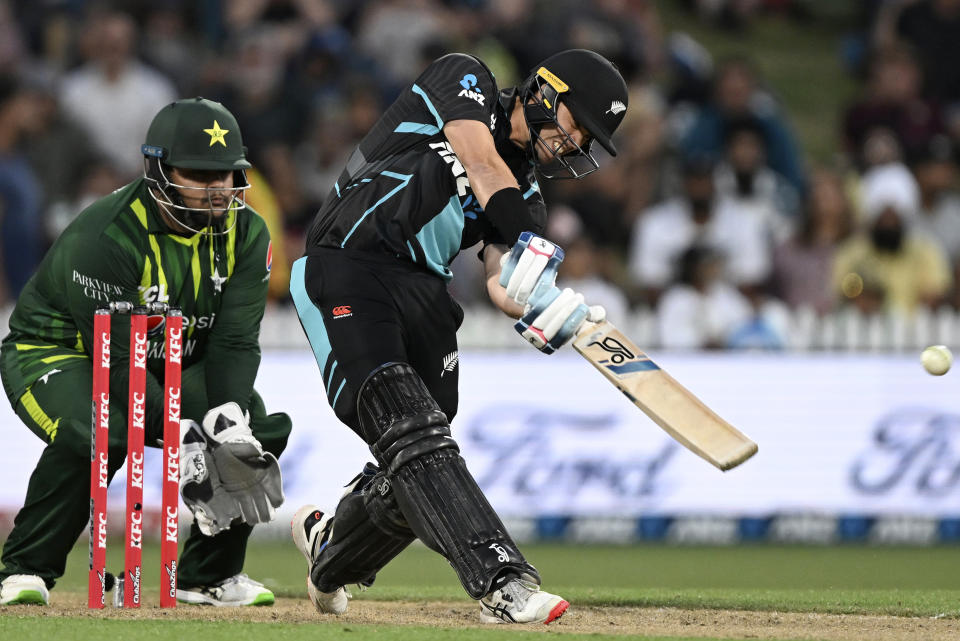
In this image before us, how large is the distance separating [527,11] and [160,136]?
8.13 metres

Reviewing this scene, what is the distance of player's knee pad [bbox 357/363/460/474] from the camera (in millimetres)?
5031

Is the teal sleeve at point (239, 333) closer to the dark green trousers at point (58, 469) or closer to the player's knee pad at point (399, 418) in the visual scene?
the dark green trousers at point (58, 469)

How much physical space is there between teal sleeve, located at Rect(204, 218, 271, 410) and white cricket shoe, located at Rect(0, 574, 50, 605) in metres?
0.96

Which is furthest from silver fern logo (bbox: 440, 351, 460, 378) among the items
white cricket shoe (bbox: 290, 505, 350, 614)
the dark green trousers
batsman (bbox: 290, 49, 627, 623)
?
the dark green trousers

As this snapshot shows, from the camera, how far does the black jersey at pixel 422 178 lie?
530cm

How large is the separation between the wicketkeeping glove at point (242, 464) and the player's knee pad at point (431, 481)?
740 millimetres

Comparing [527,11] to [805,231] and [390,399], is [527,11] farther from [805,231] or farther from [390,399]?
[390,399]

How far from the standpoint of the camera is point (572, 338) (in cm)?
493

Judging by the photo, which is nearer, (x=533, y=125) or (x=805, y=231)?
(x=533, y=125)

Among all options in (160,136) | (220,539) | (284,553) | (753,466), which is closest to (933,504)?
(753,466)

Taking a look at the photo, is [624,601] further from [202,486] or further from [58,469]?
[58,469]

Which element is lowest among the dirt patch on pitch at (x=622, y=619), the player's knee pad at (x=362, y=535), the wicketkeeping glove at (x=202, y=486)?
the dirt patch on pitch at (x=622, y=619)


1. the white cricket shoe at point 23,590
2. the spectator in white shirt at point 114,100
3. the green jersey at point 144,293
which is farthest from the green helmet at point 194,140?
the spectator in white shirt at point 114,100

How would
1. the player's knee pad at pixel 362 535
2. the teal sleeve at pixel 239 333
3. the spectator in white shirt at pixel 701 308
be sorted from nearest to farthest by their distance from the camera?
1. the player's knee pad at pixel 362 535
2. the teal sleeve at pixel 239 333
3. the spectator in white shirt at pixel 701 308
